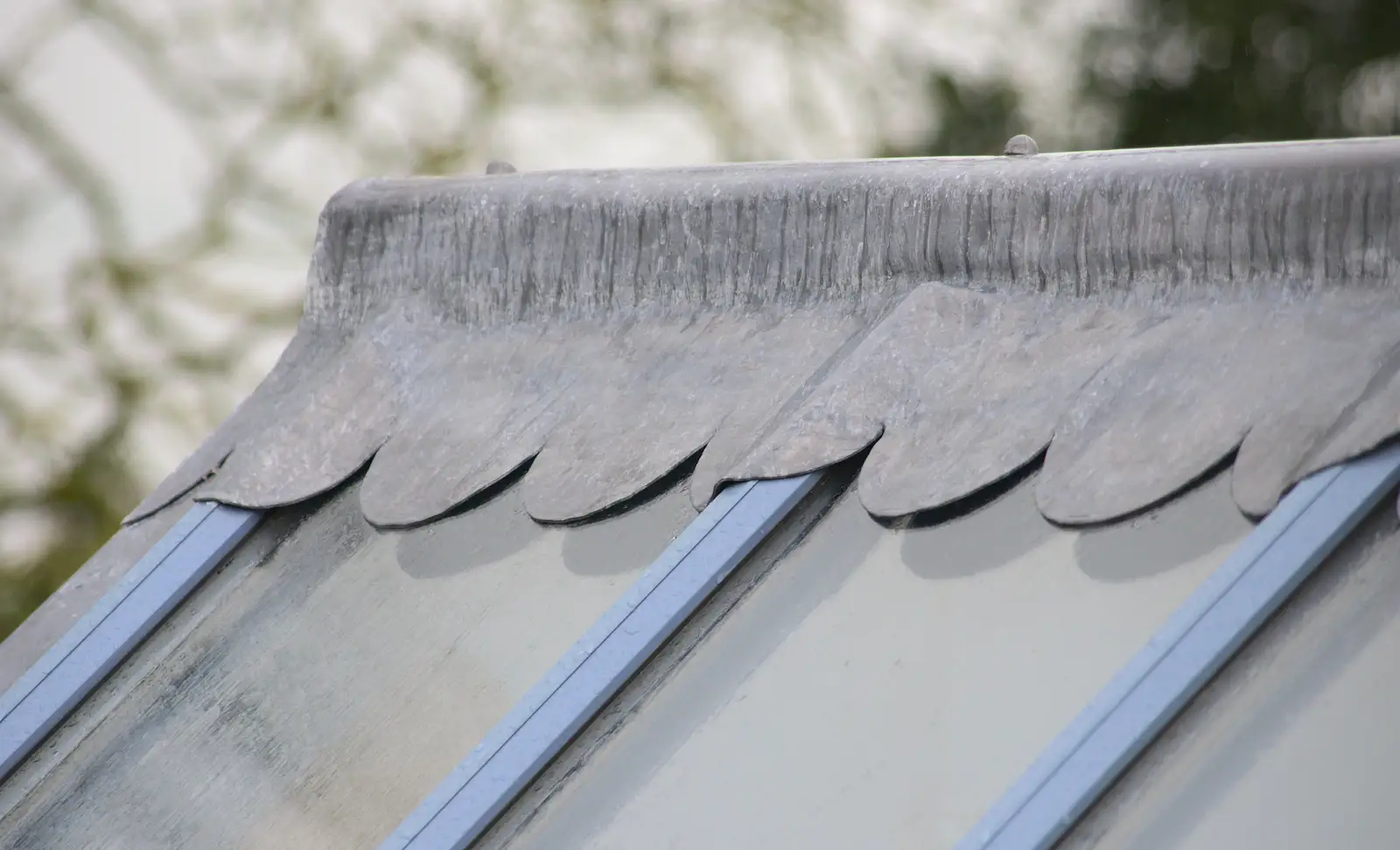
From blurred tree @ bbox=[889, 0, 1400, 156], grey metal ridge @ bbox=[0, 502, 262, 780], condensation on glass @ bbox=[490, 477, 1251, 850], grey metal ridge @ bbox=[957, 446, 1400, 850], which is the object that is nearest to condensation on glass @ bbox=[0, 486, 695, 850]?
grey metal ridge @ bbox=[0, 502, 262, 780]

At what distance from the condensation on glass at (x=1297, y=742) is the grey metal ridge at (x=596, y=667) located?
34 cm

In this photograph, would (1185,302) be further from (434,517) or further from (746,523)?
(434,517)

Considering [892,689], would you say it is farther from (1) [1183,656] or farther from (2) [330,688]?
(2) [330,688]

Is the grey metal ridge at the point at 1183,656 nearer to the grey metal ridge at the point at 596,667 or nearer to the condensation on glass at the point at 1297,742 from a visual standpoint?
the condensation on glass at the point at 1297,742

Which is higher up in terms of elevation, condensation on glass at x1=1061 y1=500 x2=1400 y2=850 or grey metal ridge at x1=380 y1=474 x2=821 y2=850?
grey metal ridge at x1=380 y1=474 x2=821 y2=850

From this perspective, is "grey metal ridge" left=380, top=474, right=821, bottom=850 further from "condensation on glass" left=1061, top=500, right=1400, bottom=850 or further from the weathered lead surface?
"condensation on glass" left=1061, top=500, right=1400, bottom=850

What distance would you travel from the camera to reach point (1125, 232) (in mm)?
1281

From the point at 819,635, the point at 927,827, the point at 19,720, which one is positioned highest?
the point at 19,720

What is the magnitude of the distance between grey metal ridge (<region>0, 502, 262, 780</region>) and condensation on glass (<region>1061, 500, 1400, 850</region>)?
833 mm

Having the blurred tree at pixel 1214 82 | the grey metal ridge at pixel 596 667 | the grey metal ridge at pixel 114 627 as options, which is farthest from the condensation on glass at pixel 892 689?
the blurred tree at pixel 1214 82

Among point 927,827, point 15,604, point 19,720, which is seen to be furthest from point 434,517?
point 15,604

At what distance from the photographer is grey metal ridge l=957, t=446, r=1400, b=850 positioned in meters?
0.95

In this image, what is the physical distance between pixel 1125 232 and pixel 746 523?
42cm

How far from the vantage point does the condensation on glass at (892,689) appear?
106 centimetres
